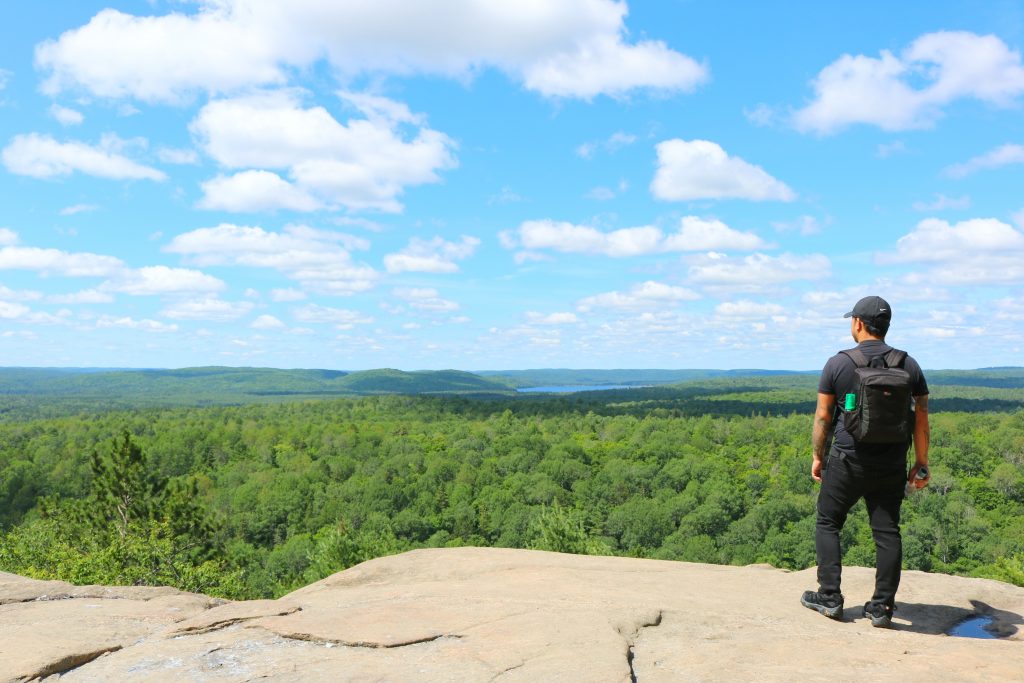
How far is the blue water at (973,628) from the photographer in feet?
22.7

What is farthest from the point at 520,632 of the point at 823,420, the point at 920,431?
the point at 920,431

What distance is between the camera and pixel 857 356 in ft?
Answer: 20.8

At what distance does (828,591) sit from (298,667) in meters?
4.94

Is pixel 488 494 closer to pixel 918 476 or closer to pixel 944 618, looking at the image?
pixel 944 618

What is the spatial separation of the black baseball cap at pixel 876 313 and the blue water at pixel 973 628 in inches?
126

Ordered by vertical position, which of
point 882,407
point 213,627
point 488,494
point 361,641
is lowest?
point 488,494

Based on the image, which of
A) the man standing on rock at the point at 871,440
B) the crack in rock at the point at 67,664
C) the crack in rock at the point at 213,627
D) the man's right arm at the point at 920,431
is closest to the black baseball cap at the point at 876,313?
the man standing on rock at the point at 871,440

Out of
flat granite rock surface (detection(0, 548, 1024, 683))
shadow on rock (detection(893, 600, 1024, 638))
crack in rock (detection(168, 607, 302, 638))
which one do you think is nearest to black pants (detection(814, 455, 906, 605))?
flat granite rock surface (detection(0, 548, 1024, 683))

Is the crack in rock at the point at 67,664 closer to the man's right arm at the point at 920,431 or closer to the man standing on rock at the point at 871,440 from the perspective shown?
the man standing on rock at the point at 871,440

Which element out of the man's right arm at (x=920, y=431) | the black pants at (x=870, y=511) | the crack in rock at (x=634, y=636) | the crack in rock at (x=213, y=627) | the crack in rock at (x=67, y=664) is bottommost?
the crack in rock at (x=213, y=627)

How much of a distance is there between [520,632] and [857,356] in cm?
394

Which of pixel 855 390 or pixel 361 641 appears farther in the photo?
pixel 855 390

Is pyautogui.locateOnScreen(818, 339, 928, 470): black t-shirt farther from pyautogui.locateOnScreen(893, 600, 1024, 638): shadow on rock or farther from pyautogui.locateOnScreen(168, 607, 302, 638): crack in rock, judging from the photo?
pyautogui.locateOnScreen(168, 607, 302, 638): crack in rock

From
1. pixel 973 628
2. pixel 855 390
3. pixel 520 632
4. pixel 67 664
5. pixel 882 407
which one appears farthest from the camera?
pixel 973 628
